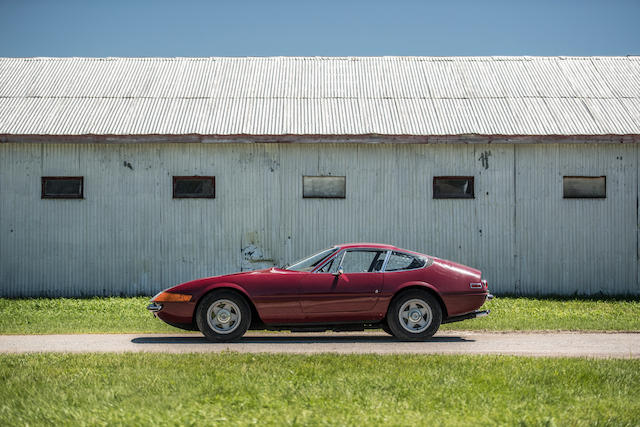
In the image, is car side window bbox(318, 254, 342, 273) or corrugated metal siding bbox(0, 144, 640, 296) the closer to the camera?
car side window bbox(318, 254, 342, 273)

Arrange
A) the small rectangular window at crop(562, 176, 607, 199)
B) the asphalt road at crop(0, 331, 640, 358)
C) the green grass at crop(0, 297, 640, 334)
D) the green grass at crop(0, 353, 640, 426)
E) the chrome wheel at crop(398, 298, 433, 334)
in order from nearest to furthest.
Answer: the green grass at crop(0, 353, 640, 426), the asphalt road at crop(0, 331, 640, 358), the chrome wheel at crop(398, 298, 433, 334), the green grass at crop(0, 297, 640, 334), the small rectangular window at crop(562, 176, 607, 199)

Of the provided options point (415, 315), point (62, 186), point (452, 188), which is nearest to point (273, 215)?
point (452, 188)

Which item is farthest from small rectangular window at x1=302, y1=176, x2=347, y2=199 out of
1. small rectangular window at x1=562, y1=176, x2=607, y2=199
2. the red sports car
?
the red sports car

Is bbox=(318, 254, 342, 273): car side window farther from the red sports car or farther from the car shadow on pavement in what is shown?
the car shadow on pavement

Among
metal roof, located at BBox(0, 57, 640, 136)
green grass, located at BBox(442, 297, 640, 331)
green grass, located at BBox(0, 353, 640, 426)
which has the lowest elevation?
green grass, located at BBox(442, 297, 640, 331)

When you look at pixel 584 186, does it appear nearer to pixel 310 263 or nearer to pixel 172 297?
pixel 310 263

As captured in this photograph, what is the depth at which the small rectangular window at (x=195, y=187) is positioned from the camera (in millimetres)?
18016

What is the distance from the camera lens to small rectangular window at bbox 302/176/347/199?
18.0m

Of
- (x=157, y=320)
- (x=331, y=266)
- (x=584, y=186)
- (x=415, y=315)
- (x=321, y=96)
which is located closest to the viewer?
(x=415, y=315)

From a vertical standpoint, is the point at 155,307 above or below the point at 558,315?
above

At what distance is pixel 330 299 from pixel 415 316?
121 centimetres

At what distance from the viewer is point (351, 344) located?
1053 cm

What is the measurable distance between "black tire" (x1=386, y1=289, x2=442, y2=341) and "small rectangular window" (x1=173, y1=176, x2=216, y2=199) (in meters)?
8.35

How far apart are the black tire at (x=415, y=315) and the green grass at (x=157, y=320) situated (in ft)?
6.37
